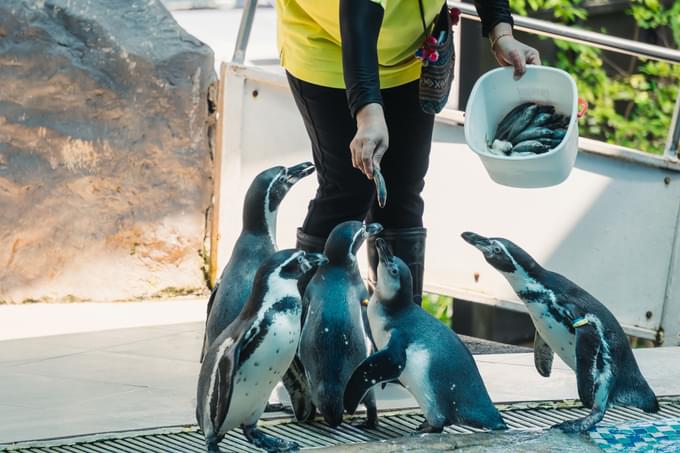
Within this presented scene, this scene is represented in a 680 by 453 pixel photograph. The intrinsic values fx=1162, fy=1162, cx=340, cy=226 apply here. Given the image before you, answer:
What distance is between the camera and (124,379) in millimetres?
3545

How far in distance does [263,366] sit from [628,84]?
5918mm

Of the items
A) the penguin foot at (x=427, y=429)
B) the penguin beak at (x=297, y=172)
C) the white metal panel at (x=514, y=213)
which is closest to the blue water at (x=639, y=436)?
the penguin foot at (x=427, y=429)

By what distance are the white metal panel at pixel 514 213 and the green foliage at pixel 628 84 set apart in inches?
113

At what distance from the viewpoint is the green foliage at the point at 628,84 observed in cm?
750

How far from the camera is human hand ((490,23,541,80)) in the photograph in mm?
3041

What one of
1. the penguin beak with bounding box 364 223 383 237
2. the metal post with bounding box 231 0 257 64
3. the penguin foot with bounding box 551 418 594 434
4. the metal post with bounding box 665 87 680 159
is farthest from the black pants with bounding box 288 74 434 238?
the metal post with bounding box 231 0 257 64

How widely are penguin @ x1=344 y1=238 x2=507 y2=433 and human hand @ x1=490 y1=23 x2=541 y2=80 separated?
0.65 m

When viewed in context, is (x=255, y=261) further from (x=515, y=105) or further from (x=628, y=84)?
(x=628, y=84)

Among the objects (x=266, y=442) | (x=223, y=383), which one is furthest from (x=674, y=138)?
(x=223, y=383)

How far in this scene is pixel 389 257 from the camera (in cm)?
286

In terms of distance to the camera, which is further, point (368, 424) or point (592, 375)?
point (368, 424)

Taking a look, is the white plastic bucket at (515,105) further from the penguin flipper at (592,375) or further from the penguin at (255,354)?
the penguin at (255,354)

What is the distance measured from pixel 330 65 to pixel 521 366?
4.31 ft

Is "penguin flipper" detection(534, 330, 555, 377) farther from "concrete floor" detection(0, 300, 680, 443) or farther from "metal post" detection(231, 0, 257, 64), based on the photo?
"metal post" detection(231, 0, 257, 64)
